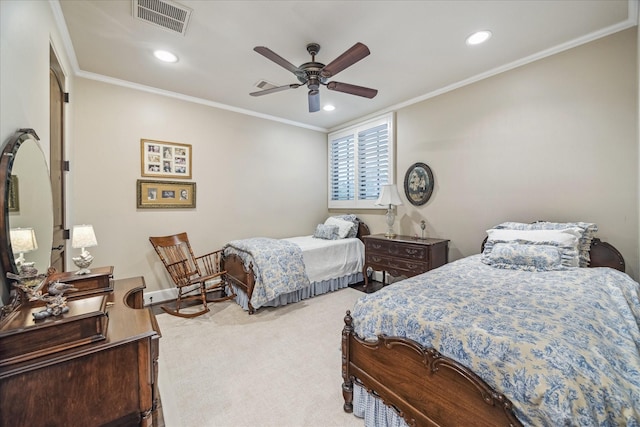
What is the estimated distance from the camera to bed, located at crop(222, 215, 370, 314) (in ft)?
10.5

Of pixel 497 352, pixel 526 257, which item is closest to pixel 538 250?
pixel 526 257

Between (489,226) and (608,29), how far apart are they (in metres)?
2.02

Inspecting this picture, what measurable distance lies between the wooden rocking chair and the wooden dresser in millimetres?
2091

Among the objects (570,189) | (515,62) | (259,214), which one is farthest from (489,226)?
(259,214)

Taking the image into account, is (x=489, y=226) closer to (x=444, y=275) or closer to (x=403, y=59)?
(x=444, y=275)

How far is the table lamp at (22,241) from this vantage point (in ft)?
4.05

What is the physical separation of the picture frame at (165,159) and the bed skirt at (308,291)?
1.78 meters

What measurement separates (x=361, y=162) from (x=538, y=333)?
153 inches

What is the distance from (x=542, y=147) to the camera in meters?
2.77

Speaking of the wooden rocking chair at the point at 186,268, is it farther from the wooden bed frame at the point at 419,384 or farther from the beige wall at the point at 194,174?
the wooden bed frame at the point at 419,384

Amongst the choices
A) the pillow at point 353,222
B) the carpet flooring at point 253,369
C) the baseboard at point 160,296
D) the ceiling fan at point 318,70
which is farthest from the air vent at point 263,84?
the baseboard at point 160,296

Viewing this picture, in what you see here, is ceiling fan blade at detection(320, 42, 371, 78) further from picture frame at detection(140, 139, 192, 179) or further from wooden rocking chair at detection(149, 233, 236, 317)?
wooden rocking chair at detection(149, 233, 236, 317)

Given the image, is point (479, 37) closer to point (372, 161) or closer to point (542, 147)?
point (542, 147)

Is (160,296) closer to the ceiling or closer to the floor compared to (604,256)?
closer to the floor
